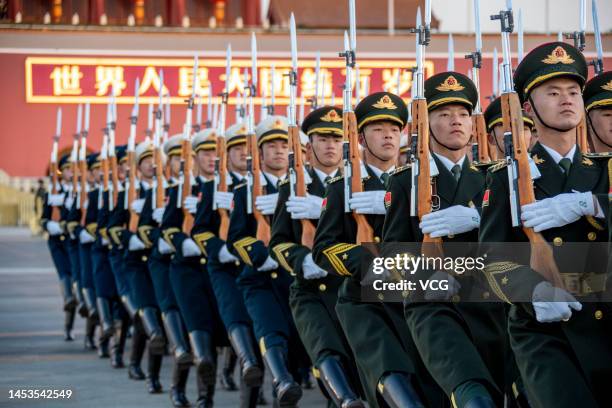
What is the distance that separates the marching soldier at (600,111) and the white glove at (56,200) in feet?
32.3

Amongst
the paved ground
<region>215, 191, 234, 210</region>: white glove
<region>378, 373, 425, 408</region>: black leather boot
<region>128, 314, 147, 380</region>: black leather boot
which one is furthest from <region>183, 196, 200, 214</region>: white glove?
<region>378, 373, 425, 408</region>: black leather boot

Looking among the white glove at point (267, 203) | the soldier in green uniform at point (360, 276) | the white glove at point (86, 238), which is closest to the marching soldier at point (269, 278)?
the white glove at point (267, 203)

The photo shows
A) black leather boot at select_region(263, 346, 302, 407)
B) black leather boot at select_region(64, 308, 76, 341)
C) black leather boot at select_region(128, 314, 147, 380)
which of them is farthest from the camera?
black leather boot at select_region(64, 308, 76, 341)

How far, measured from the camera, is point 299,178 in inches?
298

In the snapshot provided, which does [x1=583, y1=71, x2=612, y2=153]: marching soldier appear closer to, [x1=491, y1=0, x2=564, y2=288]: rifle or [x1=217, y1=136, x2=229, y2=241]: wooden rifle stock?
[x1=491, y1=0, x2=564, y2=288]: rifle

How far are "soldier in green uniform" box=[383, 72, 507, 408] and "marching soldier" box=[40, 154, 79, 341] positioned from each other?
8032mm

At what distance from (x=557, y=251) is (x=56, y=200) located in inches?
425

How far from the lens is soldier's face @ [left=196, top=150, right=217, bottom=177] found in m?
10.0

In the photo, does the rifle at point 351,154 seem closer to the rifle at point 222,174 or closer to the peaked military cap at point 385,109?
the peaked military cap at point 385,109

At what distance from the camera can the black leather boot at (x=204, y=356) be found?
27.7ft

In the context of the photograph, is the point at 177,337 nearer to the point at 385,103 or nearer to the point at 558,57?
the point at 385,103

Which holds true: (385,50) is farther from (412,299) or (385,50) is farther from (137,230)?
(412,299)

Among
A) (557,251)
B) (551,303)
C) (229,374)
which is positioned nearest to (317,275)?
(557,251)

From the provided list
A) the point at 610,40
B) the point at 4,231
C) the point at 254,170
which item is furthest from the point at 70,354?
the point at 4,231
